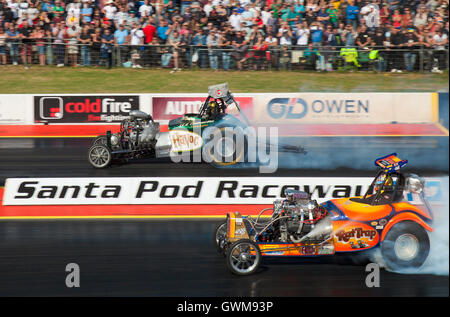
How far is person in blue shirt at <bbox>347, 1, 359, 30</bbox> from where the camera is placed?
2016cm

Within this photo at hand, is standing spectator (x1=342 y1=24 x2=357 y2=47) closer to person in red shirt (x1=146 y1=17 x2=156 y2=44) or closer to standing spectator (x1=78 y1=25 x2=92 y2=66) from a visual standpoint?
person in red shirt (x1=146 y1=17 x2=156 y2=44)

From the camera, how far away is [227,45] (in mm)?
19703

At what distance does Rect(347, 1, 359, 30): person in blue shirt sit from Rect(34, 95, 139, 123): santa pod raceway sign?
25.4ft

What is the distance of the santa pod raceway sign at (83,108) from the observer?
58.7ft

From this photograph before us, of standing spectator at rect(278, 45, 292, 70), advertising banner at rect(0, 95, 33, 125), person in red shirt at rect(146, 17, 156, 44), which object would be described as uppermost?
person in red shirt at rect(146, 17, 156, 44)

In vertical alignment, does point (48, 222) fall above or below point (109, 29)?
below

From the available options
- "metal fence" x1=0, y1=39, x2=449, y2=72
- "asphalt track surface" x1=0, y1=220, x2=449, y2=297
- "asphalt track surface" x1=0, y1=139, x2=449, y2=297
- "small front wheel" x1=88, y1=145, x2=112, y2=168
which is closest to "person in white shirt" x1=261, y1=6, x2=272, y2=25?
"metal fence" x1=0, y1=39, x2=449, y2=72

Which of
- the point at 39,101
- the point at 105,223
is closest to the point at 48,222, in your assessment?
the point at 105,223

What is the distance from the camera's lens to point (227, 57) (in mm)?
19766

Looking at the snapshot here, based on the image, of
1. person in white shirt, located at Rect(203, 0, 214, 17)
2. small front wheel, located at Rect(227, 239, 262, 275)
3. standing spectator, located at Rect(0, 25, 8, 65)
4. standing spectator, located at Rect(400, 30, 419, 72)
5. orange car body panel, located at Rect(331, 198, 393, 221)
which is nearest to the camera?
small front wheel, located at Rect(227, 239, 262, 275)

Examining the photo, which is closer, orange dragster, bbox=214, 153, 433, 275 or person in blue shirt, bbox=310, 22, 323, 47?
→ orange dragster, bbox=214, 153, 433, 275

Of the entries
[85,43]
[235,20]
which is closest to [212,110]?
[235,20]

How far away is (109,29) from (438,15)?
433 inches
